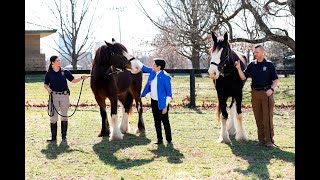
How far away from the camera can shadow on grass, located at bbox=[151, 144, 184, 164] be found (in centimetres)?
581

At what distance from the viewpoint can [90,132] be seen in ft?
28.0

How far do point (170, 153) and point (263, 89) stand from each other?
193 centimetres

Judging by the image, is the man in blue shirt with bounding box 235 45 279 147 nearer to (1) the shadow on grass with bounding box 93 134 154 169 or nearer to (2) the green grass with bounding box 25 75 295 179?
(2) the green grass with bounding box 25 75 295 179

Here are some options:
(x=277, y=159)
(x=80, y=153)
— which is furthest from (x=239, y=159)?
(x=80, y=153)

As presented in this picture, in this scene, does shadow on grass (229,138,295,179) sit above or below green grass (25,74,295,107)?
below

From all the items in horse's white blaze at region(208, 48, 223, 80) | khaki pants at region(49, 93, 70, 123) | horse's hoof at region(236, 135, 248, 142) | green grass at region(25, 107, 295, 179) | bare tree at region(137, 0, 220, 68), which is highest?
bare tree at region(137, 0, 220, 68)

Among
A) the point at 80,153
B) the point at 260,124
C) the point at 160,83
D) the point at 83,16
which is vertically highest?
the point at 83,16

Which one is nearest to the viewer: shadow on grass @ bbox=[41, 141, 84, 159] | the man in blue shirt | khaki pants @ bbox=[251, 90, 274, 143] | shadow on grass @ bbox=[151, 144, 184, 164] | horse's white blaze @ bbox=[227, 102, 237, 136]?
shadow on grass @ bbox=[151, 144, 184, 164]

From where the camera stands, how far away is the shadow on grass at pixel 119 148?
564 centimetres

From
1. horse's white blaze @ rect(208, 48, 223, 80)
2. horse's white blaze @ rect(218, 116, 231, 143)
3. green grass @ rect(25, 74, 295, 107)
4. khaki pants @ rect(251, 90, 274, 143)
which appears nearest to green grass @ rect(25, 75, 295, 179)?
horse's white blaze @ rect(218, 116, 231, 143)

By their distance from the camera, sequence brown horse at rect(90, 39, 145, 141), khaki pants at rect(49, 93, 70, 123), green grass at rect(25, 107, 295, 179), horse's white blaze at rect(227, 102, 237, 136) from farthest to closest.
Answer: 1. horse's white blaze at rect(227, 102, 237, 136)
2. brown horse at rect(90, 39, 145, 141)
3. khaki pants at rect(49, 93, 70, 123)
4. green grass at rect(25, 107, 295, 179)
